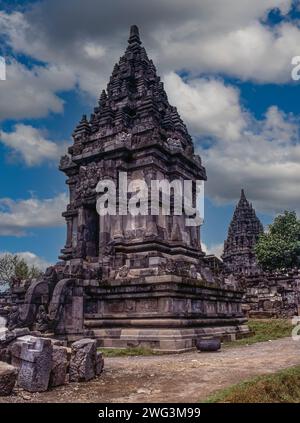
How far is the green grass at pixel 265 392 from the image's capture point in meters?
5.92

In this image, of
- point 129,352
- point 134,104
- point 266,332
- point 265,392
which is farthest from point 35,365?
point 134,104

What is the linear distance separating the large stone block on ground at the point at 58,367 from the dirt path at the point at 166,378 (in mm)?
173

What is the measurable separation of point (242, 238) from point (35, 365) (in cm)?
5795

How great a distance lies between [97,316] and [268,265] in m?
40.4

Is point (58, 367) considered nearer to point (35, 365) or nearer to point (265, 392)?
point (35, 365)

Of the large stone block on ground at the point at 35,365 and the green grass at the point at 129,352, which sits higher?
the large stone block on ground at the point at 35,365

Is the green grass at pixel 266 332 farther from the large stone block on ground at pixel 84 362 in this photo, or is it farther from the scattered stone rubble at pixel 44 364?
the scattered stone rubble at pixel 44 364

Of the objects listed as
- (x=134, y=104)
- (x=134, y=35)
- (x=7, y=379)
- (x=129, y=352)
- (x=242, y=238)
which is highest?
(x=134, y=35)

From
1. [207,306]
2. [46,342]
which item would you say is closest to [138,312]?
[207,306]

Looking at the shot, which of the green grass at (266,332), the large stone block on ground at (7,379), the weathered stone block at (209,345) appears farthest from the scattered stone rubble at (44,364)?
the green grass at (266,332)

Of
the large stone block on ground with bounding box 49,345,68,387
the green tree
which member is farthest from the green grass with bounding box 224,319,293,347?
the green tree

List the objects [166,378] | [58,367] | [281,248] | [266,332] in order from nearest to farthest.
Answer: [58,367] → [166,378] → [266,332] → [281,248]

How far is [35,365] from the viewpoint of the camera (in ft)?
23.1
